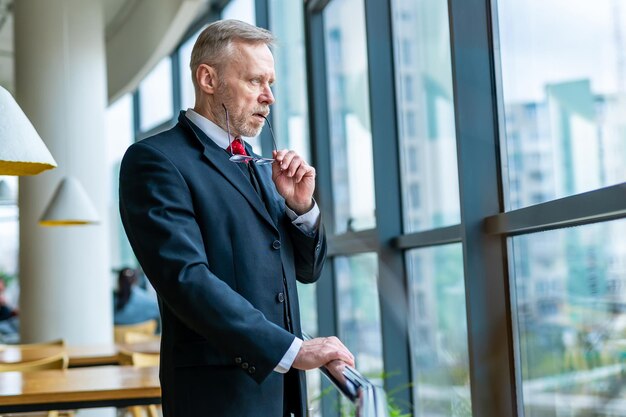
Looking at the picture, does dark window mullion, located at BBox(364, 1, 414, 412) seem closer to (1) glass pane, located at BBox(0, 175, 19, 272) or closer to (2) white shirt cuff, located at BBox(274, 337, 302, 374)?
(2) white shirt cuff, located at BBox(274, 337, 302, 374)

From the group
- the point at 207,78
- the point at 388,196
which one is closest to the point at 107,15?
the point at 388,196

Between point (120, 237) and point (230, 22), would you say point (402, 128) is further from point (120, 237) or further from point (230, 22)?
point (120, 237)

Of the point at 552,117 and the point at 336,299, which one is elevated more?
the point at 552,117

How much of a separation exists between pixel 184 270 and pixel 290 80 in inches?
205

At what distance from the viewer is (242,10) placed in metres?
7.95

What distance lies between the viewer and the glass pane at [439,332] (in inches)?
139

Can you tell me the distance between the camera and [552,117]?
2.62 metres

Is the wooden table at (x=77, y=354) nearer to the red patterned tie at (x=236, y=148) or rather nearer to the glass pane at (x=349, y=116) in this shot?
the glass pane at (x=349, y=116)

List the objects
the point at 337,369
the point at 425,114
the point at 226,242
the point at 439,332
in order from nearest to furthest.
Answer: the point at 337,369 → the point at 226,242 → the point at 439,332 → the point at 425,114

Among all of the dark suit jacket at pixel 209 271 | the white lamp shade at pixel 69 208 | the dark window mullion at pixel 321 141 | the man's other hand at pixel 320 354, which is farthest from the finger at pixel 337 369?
the white lamp shade at pixel 69 208

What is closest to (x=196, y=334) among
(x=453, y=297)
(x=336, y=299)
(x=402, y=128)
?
(x=453, y=297)

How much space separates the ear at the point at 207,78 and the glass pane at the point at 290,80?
14.4 feet

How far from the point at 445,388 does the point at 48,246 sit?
14.0ft

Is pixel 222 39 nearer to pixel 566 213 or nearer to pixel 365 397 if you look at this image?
pixel 365 397
